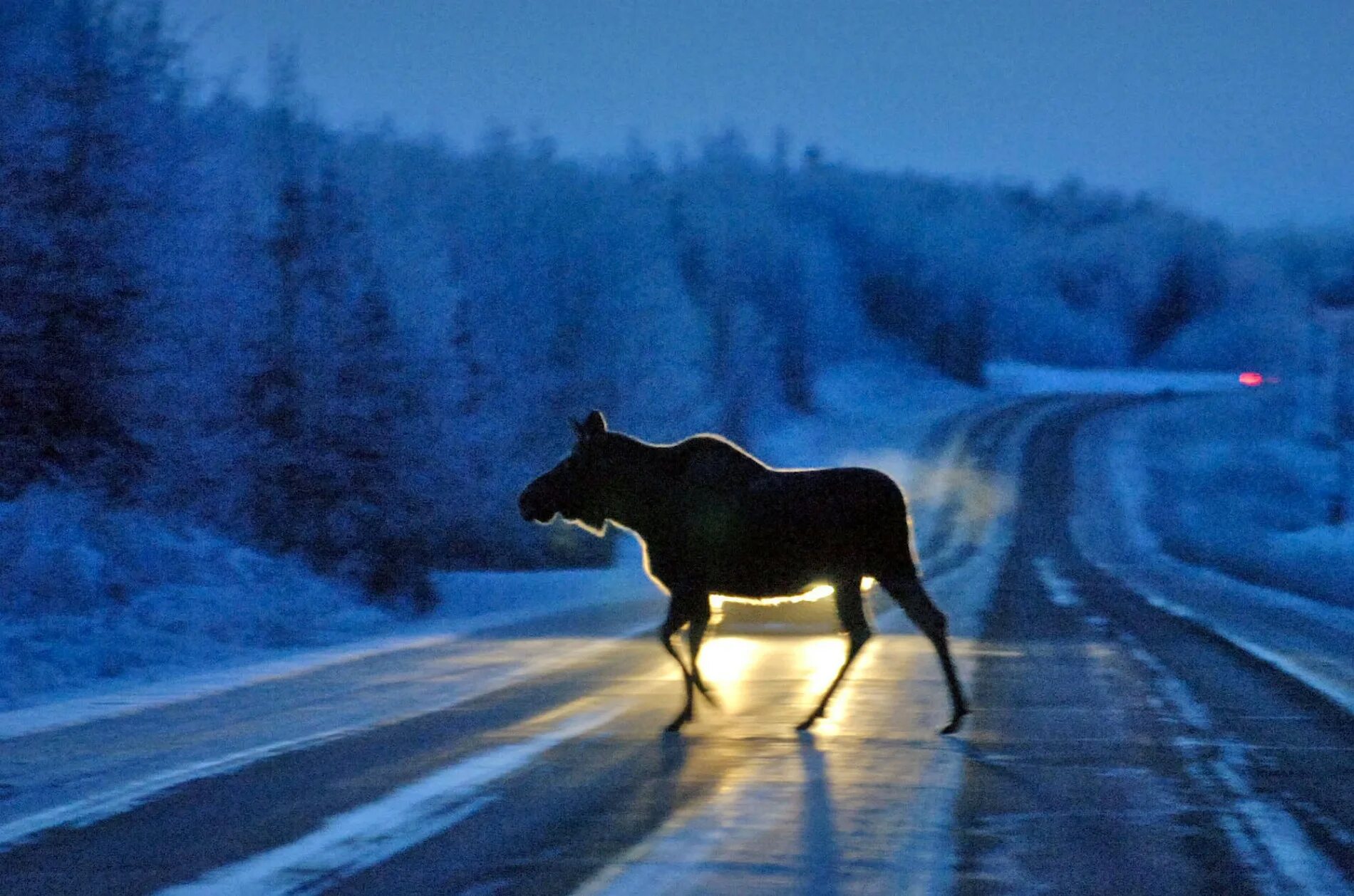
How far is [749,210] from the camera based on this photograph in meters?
116

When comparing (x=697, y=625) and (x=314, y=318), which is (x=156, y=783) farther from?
(x=314, y=318)

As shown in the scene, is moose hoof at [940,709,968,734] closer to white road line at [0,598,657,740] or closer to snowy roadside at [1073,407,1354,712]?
snowy roadside at [1073,407,1354,712]

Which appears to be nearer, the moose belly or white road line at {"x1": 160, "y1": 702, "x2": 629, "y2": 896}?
white road line at {"x1": 160, "y1": 702, "x2": 629, "y2": 896}

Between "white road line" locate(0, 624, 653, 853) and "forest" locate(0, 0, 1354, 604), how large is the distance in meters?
10.6

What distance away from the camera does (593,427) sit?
1030 centimetres

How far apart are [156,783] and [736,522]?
11.6 feet

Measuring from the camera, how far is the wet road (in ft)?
21.3

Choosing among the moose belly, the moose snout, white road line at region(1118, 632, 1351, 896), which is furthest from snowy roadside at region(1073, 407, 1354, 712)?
the moose snout

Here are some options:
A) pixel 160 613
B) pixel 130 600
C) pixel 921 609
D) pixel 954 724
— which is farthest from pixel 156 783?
pixel 130 600

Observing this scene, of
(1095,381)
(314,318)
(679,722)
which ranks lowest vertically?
(679,722)

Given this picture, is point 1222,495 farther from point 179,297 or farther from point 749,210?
point 179,297

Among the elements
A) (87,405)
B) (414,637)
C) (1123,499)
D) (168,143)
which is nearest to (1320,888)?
(414,637)

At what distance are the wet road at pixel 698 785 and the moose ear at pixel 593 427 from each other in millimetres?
1875

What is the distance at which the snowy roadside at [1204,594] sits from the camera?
1634cm
